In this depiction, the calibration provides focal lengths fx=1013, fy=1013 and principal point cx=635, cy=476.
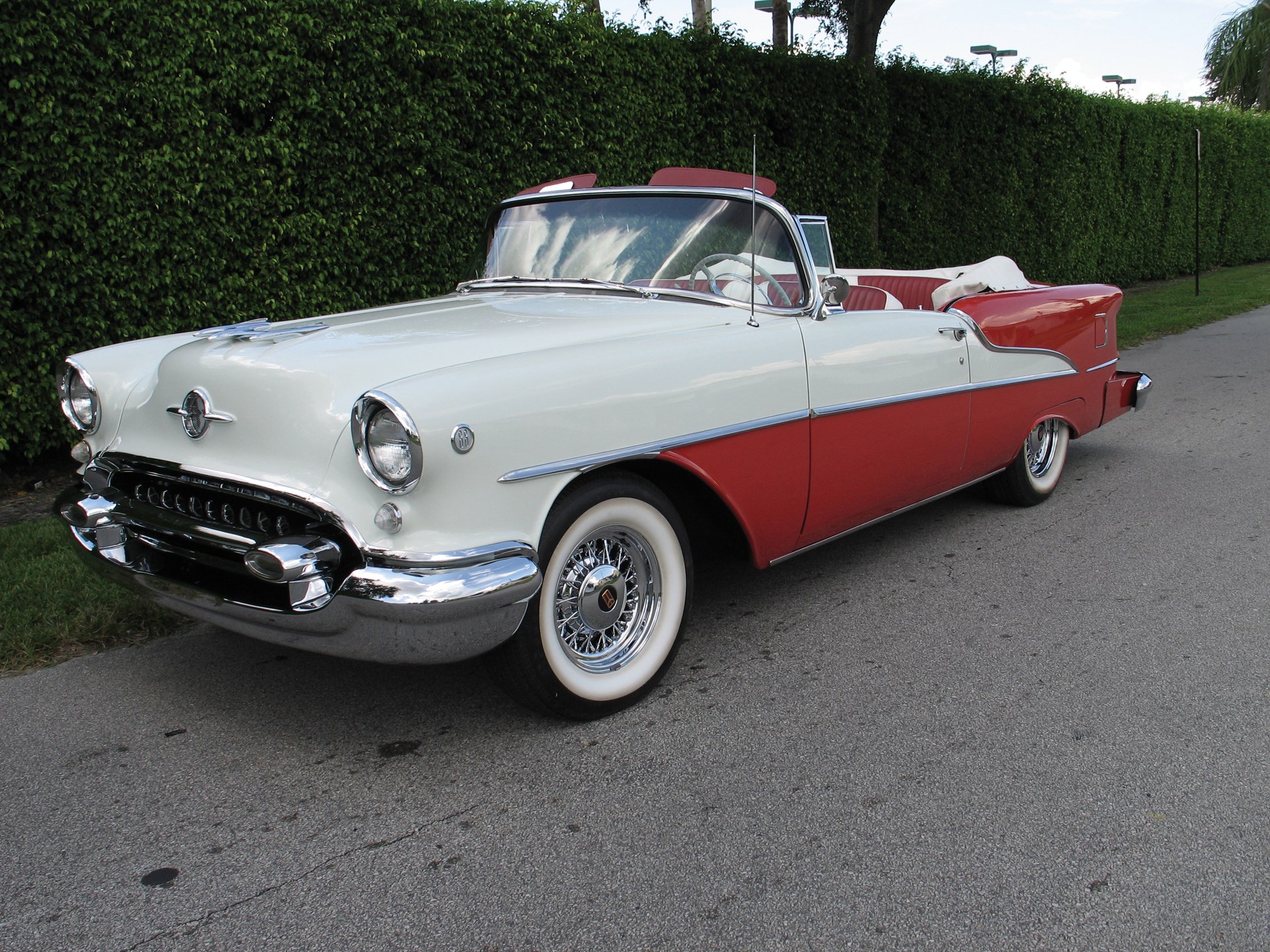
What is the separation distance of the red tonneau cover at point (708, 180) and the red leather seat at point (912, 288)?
1.70 meters

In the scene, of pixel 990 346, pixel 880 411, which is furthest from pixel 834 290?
pixel 990 346

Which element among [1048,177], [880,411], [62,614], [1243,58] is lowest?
[62,614]

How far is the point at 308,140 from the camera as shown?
599cm

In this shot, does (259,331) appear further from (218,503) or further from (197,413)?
(218,503)

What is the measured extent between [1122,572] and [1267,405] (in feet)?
13.2

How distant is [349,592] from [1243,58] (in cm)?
4658

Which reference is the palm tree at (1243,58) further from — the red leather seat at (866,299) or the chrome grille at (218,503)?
the chrome grille at (218,503)

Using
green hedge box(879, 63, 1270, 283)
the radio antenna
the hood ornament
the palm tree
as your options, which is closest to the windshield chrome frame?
the radio antenna

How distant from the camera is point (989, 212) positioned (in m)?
13.1

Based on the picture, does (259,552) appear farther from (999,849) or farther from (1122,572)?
(1122,572)

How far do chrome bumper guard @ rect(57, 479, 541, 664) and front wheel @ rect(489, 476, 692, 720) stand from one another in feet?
0.55

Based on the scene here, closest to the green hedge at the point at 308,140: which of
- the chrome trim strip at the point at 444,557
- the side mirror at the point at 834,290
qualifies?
the side mirror at the point at 834,290

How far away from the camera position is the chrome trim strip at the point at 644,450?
2.53m

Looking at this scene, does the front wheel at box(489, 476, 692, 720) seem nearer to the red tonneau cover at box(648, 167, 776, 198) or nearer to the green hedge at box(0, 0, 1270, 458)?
the red tonneau cover at box(648, 167, 776, 198)
